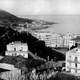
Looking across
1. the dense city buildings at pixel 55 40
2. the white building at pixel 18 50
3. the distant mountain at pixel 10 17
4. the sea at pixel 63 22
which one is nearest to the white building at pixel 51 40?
the dense city buildings at pixel 55 40

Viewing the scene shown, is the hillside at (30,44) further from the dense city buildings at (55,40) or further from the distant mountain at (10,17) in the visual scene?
the distant mountain at (10,17)

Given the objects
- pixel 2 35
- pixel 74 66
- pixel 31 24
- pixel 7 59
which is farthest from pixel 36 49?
pixel 31 24

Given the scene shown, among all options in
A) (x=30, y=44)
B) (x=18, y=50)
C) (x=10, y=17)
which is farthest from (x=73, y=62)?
(x=10, y=17)

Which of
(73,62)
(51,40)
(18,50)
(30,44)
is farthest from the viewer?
(51,40)

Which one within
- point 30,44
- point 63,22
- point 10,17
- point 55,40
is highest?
point 10,17

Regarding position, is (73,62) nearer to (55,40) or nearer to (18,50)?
(18,50)

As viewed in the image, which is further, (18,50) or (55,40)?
(55,40)

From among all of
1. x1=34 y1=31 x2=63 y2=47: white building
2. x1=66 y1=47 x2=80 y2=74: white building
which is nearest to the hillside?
x1=34 y1=31 x2=63 y2=47: white building

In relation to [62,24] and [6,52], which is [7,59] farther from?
[62,24]
